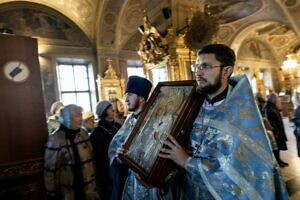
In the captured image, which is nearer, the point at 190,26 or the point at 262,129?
the point at 262,129

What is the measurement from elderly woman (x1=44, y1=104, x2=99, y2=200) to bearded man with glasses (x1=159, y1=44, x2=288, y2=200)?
6.49 feet

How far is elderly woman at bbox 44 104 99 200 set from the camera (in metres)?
3.17

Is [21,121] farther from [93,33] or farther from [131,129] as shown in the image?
[93,33]

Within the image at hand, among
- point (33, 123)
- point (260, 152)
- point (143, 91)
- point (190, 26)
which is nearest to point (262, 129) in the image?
point (260, 152)

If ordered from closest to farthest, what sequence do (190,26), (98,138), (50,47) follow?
1. (98,138)
2. (190,26)
3. (50,47)

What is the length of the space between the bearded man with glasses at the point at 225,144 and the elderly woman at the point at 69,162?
6.49 feet

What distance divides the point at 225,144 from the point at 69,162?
2286 mm

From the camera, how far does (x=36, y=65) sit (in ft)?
11.0

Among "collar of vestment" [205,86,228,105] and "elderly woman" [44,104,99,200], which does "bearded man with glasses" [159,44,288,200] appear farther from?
"elderly woman" [44,104,99,200]

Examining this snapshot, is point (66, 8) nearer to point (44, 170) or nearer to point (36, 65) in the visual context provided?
point (36, 65)

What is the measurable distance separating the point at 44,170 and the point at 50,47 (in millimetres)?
7793

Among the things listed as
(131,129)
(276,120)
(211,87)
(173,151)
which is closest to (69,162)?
(131,129)

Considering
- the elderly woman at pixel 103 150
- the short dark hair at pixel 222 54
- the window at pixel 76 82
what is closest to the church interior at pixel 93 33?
the window at pixel 76 82

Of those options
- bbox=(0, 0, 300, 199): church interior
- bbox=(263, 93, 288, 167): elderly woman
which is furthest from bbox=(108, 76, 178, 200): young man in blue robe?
bbox=(263, 93, 288, 167): elderly woman
